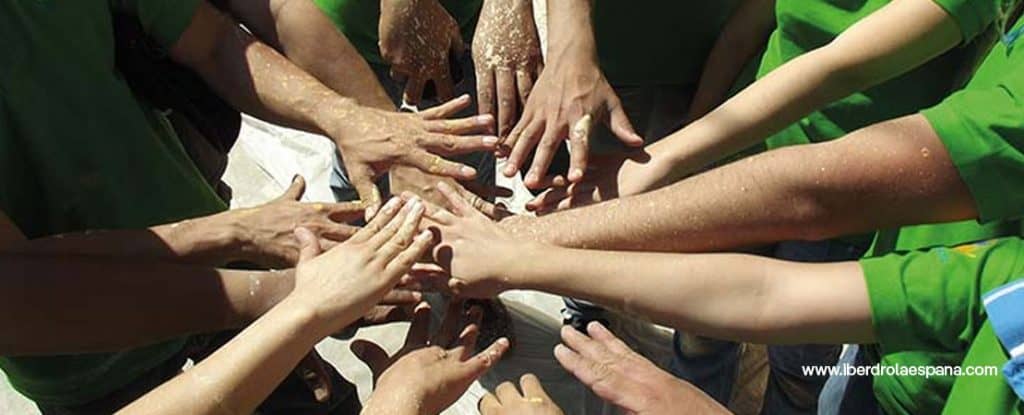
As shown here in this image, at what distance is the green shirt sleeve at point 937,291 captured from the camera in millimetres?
1290

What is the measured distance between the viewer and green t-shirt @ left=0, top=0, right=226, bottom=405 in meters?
1.45

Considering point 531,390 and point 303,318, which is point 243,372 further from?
point 531,390

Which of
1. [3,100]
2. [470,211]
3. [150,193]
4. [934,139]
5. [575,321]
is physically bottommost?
[575,321]

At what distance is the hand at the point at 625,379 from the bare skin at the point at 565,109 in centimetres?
42

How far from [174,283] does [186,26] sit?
50 centimetres

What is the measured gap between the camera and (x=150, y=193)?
5.47 feet

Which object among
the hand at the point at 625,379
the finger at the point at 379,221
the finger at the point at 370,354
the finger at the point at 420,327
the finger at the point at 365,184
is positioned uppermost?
the finger at the point at 379,221

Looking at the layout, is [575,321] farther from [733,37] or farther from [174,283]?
[174,283]

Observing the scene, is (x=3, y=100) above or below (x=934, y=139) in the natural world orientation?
above

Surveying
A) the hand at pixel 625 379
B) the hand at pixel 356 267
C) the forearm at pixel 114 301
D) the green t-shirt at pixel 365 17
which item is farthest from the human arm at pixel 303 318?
the green t-shirt at pixel 365 17

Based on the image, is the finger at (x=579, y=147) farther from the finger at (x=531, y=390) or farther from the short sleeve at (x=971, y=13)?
the short sleeve at (x=971, y=13)

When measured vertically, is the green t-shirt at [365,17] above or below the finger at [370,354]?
above

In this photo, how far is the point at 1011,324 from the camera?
1.18 metres

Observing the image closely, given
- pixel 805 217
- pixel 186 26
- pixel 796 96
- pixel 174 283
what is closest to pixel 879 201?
pixel 805 217
